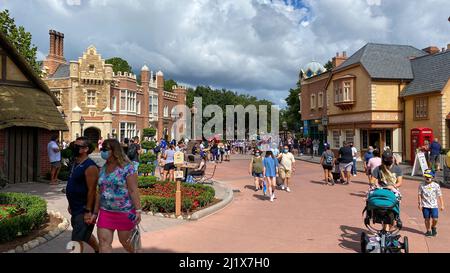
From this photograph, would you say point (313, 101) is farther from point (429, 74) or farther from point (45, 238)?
point (45, 238)

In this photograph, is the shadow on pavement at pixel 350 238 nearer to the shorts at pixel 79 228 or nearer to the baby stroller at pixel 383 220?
the baby stroller at pixel 383 220

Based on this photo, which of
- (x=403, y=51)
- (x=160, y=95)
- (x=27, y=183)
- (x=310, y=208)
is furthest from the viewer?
(x=160, y=95)

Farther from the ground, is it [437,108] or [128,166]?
[437,108]

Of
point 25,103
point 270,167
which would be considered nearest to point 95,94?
point 25,103

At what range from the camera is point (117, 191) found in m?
4.90

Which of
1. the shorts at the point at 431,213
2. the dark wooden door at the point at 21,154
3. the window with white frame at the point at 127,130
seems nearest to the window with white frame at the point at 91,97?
the window with white frame at the point at 127,130

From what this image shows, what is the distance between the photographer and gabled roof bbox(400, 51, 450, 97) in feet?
79.1

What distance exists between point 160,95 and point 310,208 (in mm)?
47475

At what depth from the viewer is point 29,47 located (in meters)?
21.2

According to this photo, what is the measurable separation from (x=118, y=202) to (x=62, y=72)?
45.2 meters

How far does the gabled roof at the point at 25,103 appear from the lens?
545 inches

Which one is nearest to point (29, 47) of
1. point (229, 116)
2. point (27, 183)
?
point (27, 183)
